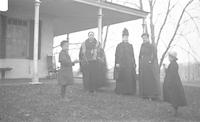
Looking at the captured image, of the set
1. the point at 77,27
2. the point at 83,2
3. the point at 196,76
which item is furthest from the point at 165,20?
the point at 83,2

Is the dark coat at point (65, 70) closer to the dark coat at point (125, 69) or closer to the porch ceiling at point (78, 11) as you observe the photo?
the dark coat at point (125, 69)

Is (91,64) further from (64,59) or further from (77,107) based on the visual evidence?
(77,107)

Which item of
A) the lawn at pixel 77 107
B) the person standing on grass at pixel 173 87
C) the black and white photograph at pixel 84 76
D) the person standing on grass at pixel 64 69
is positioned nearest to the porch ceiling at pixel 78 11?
the black and white photograph at pixel 84 76

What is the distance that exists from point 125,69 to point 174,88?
2337 mm

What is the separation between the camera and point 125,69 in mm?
9406

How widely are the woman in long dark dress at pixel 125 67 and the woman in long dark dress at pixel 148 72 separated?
0.43 meters

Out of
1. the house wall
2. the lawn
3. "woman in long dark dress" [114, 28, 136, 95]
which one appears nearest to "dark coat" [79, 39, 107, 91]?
the lawn

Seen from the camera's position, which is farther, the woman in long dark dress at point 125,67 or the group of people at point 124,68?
the woman in long dark dress at point 125,67

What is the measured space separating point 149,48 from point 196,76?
18.5 m

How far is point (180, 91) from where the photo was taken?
7.30 meters

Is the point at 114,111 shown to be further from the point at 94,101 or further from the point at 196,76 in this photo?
the point at 196,76

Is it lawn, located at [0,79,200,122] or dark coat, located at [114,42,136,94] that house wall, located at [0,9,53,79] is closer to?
lawn, located at [0,79,200,122]

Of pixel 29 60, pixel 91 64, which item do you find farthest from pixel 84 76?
pixel 29 60

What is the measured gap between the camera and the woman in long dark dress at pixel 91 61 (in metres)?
9.09
